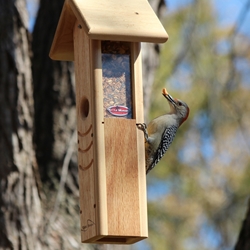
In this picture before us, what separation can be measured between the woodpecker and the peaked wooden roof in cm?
69

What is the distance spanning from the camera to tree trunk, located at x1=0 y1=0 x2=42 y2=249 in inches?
202

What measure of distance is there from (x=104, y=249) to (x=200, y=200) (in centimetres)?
608

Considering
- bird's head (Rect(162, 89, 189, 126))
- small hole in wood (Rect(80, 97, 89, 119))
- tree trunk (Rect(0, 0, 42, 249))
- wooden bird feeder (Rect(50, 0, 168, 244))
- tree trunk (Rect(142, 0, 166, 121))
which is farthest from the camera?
tree trunk (Rect(142, 0, 166, 121))

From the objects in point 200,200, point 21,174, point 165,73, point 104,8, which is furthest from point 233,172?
point 104,8

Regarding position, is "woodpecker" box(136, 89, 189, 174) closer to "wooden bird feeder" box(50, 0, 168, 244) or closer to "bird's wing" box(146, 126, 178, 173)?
"bird's wing" box(146, 126, 178, 173)

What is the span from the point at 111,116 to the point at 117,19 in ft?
1.77

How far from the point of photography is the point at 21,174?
17.1 ft

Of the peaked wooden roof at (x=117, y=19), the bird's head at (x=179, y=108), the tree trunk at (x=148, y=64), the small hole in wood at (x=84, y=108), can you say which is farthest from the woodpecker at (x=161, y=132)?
the peaked wooden roof at (x=117, y=19)

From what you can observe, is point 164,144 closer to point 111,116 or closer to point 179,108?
point 179,108

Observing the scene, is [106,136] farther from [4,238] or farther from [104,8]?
[4,238]

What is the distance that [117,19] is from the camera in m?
4.18

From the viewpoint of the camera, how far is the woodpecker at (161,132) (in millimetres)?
4969

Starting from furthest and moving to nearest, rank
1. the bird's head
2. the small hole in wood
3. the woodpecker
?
the bird's head, the woodpecker, the small hole in wood

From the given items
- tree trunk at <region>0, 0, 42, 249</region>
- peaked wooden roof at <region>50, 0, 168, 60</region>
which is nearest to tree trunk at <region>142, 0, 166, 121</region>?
tree trunk at <region>0, 0, 42, 249</region>
